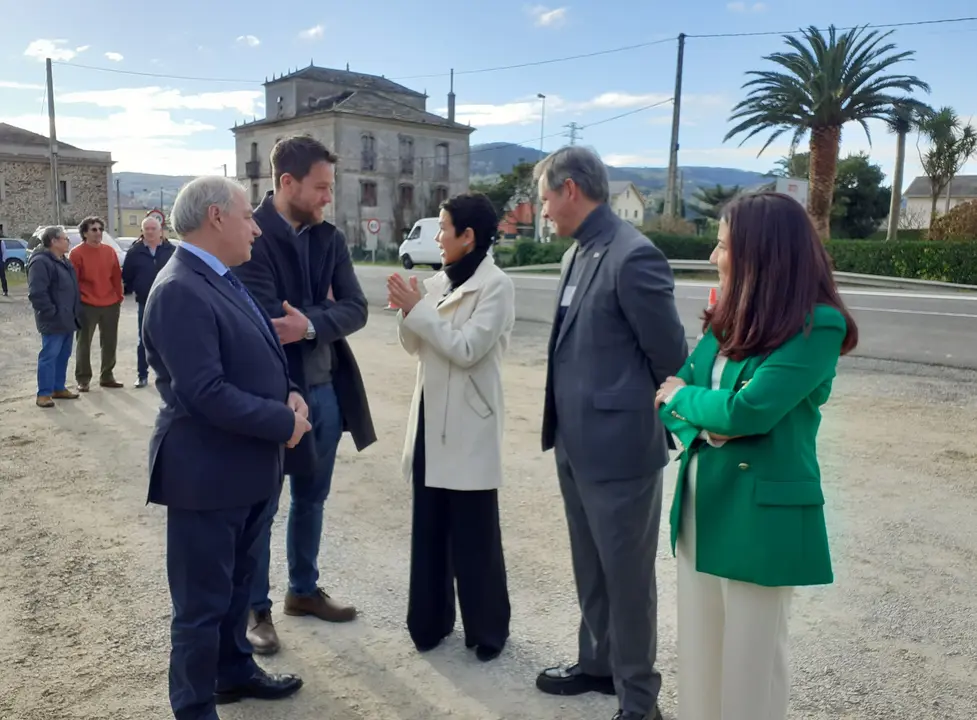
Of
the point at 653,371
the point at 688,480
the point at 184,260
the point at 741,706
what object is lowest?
the point at 741,706

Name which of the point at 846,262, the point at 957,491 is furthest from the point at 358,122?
the point at 957,491

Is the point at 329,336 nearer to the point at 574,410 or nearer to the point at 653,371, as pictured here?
the point at 574,410

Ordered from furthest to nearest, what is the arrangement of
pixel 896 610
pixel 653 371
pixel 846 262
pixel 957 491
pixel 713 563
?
pixel 846 262 < pixel 957 491 < pixel 896 610 < pixel 653 371 < pixel 713 563

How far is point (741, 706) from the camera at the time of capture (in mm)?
2396

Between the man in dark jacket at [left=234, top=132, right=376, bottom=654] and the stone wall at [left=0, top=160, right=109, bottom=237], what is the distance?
55908mm

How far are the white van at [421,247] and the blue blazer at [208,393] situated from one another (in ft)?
101

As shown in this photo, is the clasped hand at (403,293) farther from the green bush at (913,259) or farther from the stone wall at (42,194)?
the stone wall at (42,194)

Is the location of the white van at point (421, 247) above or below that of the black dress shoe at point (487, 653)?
above

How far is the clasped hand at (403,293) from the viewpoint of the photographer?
3.36 m

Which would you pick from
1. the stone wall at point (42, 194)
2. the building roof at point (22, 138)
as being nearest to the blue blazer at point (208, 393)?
the stone wall at point (42, 194)

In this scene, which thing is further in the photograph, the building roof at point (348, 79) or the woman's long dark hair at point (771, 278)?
the building roof at point (348, 79)

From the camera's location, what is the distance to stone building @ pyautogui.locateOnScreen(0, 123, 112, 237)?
53.0 meters

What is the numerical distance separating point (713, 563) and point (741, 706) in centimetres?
42

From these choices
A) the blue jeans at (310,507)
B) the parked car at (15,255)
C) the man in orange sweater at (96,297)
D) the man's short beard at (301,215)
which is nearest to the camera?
the man's short beard at (301,215)
